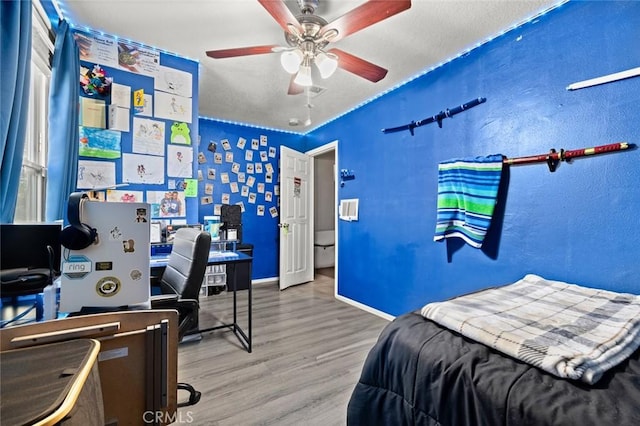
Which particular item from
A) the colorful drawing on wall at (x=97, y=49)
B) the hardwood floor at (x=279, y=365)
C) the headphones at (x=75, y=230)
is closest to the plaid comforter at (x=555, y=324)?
the hardwood floor at (x=279, y=365)

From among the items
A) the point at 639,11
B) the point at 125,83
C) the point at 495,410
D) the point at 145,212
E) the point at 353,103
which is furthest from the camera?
the point at 353,103

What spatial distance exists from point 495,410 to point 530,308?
685 millimetres

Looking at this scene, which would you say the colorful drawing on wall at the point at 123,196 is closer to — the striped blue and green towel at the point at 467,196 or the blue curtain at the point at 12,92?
the blue curtain at the point at 12,92

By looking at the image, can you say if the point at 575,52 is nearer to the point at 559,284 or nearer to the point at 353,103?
the point at 559,284

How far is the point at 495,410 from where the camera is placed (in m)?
0.79

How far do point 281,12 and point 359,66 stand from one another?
70 centimetres

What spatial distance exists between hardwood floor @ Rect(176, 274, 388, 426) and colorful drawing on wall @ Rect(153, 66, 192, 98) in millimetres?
2224

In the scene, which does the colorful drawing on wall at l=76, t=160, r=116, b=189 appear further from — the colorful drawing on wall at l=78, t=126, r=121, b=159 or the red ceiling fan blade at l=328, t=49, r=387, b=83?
the red ceiling fan blade at l=328, t=49, r=387, b=83

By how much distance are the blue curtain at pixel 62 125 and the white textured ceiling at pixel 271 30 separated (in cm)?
28

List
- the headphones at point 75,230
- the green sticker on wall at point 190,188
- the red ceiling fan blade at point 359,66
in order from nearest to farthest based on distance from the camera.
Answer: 1. the headphones at point 75,230
2. the red ceiling fan blade at point 359,66
3. the green sticker on wall at point 190,188

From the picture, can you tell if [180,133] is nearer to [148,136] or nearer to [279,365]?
[148,136]

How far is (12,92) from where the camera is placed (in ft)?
3.52

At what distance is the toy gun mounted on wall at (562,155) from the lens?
4.99 ft

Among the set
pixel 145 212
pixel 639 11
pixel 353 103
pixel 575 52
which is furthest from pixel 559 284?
pixel 353 103
